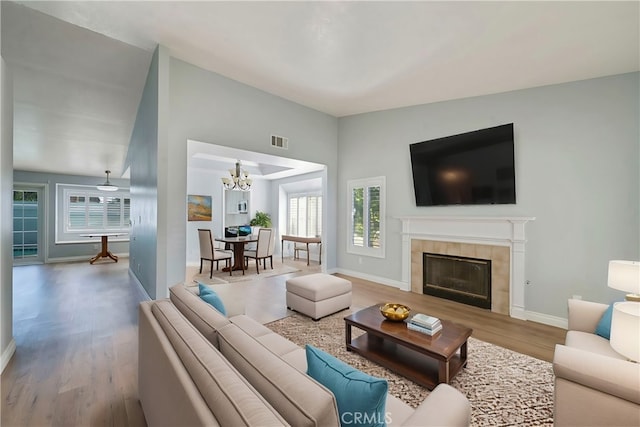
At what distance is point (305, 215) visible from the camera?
8.36 metres

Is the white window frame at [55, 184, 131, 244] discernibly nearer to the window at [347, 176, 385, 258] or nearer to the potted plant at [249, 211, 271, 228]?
the potted plant at [249, 211, 271, 228]

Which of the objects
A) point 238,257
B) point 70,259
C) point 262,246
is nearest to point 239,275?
point 238,257

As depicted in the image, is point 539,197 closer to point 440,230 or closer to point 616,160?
point 616,160

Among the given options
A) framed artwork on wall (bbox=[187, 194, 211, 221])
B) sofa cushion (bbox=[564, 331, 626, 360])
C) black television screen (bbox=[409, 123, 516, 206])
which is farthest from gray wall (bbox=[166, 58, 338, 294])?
sofa cushion (bbox=[564, 331, 626, 360])

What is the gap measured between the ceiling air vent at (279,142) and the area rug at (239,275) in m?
2.73

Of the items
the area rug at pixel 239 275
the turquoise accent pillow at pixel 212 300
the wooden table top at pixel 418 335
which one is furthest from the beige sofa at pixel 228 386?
the area rug at pixel 239 275

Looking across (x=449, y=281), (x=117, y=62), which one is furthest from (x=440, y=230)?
(x=117, y=62)

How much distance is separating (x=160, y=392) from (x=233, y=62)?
Result: 3.66 metres

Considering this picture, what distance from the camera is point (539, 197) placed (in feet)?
11.3

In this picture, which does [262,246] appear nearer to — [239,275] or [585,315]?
[239,275]

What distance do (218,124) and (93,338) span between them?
3016 millimetres

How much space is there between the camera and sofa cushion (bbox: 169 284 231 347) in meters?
1.35

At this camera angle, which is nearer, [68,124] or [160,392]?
[160,392]

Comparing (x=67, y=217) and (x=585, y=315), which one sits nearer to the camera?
(x=585, y=315)
